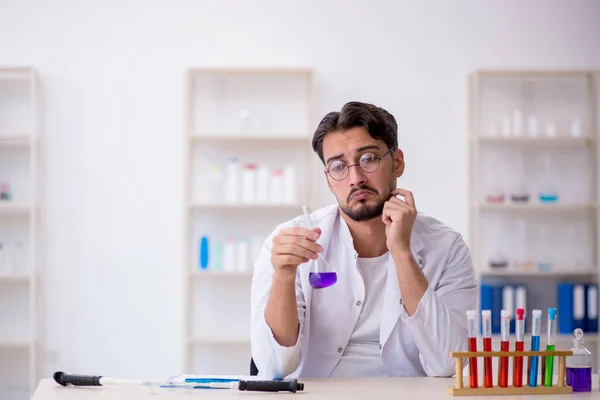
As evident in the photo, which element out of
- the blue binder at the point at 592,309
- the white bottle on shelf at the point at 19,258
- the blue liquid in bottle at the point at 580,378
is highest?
the white bottle on shelf at the point at 19,258

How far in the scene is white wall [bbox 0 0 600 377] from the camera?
449cm

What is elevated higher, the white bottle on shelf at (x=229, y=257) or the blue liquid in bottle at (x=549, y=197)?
the blue liquid in bottle at (x=549, y=197)

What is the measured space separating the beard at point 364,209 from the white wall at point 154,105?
233 centimetres

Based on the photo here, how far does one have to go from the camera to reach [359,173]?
7.35 feet

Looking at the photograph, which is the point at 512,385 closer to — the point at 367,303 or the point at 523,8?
the point at 367,303

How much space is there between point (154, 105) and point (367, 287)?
8.45ft

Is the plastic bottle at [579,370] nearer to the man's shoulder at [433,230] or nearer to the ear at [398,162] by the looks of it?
the man's shoulder at [433,230]

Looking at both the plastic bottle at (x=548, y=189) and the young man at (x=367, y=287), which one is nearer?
the young man at (x=367, y=287)

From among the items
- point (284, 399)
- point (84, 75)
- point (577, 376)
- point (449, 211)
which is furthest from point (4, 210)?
point (577, 376)

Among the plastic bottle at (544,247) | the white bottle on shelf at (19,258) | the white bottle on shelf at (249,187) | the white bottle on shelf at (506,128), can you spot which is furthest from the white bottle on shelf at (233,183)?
the plastic bottle at (544,247)

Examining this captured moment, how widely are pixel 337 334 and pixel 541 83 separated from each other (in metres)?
2.92

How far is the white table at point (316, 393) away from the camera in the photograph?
174 cm

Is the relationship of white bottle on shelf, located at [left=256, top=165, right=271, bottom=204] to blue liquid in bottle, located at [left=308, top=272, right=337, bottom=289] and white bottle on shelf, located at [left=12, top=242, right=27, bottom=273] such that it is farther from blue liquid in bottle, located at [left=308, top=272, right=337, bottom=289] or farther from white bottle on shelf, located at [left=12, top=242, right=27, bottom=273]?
blue liquid in bottle, located at [left=308, top=272, right=337, bottom=289]

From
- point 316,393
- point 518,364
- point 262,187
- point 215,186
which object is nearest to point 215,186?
point 215,186
